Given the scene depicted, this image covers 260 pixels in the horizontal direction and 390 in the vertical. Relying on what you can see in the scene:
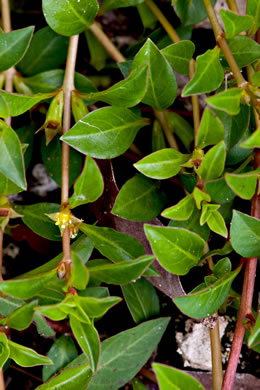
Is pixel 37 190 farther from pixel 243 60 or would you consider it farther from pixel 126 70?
pixel 243 60

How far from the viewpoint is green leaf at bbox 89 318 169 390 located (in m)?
1.05

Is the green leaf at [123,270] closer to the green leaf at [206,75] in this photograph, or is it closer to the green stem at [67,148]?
the green stem at [67,148]

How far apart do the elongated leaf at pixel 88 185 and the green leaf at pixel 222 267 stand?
0.78 feet

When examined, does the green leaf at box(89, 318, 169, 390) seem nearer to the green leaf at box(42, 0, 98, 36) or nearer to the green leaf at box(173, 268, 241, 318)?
the green leaf at box(173, 268, 241, 318)

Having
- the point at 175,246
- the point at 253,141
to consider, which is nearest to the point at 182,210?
the point at 175,246

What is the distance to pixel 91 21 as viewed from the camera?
1.04m

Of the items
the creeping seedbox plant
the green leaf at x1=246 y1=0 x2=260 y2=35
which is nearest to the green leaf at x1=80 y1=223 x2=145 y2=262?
the creeping seedbox plant

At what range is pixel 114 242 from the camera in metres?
0.96

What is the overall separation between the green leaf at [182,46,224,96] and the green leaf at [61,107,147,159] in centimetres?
16

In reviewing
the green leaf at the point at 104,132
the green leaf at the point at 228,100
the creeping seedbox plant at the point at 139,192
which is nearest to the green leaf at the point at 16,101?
the creeping seedbox plant at the point at 139,192

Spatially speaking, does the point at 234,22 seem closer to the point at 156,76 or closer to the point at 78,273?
the point at 156,76

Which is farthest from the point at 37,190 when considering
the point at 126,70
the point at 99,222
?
the point at 126,70

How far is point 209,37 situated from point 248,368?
75 cm

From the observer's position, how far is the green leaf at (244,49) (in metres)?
0.94
